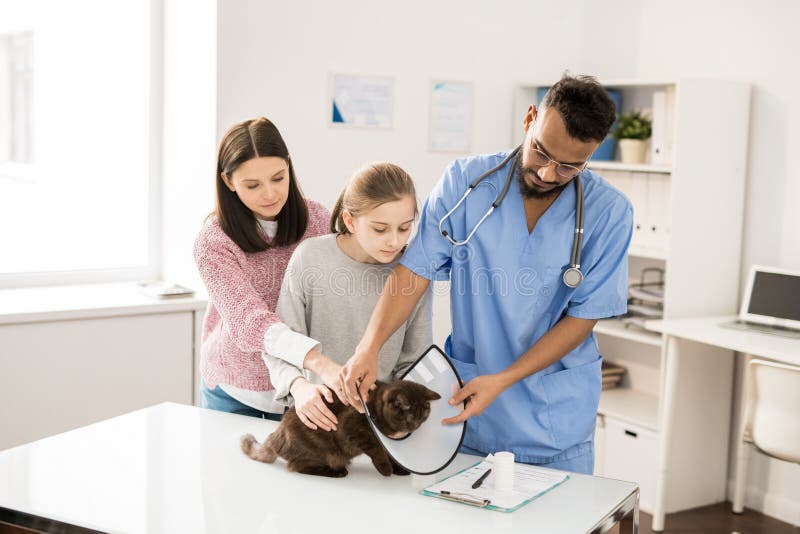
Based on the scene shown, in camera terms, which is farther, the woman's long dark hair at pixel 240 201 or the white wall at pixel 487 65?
the white wall at pixel 487 65

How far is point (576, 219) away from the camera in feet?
5.90

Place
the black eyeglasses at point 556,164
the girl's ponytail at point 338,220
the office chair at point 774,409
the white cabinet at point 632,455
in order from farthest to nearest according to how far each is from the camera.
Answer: the white cabinet at point 632,455 → the office chair at point 774,409 → the girl's ponytail at point 338,220 → the black eyeglasses at point 556,164

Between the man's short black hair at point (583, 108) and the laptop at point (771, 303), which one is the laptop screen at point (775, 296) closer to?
the laptop at point (771, 303)

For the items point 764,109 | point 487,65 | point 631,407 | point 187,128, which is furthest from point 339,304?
point 487,65

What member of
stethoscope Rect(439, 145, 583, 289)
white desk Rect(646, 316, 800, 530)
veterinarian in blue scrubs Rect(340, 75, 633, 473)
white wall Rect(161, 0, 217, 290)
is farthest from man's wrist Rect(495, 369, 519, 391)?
white wall Rect(161, 0, 217, 290)

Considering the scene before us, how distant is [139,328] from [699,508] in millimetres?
2430

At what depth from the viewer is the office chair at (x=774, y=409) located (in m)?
2.96

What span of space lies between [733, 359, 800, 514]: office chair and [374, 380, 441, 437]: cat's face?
71.9 inches

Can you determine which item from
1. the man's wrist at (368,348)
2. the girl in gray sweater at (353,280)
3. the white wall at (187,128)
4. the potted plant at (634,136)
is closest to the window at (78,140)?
the white wall at (187,128)

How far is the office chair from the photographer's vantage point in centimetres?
296

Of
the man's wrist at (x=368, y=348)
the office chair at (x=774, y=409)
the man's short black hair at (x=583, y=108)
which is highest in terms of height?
the man's short black hair at (x=583, y=108)

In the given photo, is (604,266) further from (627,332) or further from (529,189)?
(627,332)

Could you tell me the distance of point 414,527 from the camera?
146 cm

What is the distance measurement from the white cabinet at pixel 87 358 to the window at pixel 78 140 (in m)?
0.35
